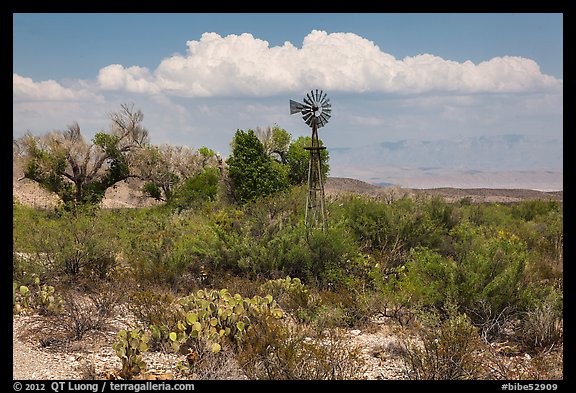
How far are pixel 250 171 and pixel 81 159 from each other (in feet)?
26.8

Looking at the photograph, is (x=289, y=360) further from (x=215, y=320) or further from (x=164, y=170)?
→ (x=164, y=170)

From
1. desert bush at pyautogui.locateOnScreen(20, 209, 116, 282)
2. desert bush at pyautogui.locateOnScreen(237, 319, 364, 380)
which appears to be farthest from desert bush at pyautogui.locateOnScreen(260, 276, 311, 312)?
desert bush at pyautogui.locateOnScreen(20, 209, 116, 282)

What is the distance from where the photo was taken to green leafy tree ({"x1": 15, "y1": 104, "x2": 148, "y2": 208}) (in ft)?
84.7

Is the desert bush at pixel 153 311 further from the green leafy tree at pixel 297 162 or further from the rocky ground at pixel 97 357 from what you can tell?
the green leafy tree at pixel 297 162

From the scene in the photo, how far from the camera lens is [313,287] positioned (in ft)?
32.4

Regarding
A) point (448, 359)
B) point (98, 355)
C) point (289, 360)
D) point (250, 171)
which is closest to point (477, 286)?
point (448, 359)

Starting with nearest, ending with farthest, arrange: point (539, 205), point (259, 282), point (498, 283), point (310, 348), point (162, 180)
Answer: point (310, 348), point (498, 283), point (259, 282), point (539, 205), point (162, 180)

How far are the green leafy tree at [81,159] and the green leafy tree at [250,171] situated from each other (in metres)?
6.17

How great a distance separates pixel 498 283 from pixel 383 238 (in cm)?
460

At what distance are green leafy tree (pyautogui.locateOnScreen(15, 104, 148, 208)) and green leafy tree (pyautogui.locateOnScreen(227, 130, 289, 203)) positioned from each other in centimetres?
617

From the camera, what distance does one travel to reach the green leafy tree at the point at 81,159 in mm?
25828

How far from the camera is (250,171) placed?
24828 mm

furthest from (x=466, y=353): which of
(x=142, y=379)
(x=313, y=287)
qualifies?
(x=313, y=287)

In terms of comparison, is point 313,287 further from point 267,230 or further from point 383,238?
point 383,238
